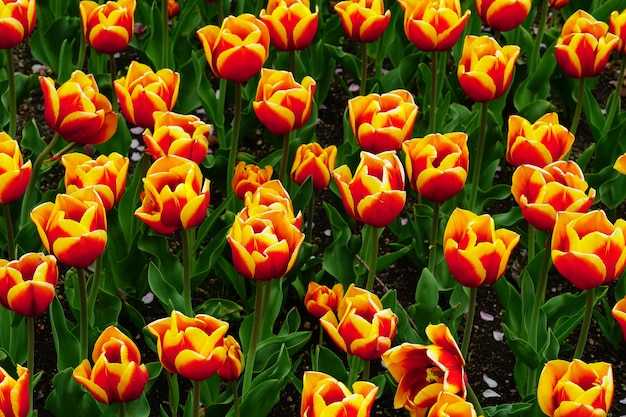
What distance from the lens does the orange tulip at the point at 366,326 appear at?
221cm

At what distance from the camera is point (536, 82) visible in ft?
12.9

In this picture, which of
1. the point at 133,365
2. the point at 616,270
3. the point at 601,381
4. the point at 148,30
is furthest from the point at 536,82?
the point at 133,365

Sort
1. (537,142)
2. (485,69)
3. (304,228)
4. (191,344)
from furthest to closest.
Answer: (304,228) < (485,69) < (537,142) < (191,344)

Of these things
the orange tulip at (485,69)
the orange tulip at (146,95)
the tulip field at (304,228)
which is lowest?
the tulip field at (304,228)

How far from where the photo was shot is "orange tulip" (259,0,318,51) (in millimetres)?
3105

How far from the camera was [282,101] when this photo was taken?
271 centimetres

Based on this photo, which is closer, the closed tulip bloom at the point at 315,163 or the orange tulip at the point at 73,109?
the orange tulip at the point at 73,109

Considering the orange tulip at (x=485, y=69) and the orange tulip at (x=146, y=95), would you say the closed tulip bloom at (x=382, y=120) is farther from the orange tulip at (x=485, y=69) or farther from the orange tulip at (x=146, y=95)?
the orange tulip at (x=146, y=95)

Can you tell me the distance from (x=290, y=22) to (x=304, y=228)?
68 cm

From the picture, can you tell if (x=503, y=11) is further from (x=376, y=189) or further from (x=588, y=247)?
(x=588, y=247)

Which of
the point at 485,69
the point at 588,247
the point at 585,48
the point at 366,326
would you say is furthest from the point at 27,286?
the point at 585,48

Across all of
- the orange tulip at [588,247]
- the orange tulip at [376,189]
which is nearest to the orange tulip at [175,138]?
the orange tulip at [376,189]

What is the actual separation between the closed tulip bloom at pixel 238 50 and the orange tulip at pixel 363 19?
17.3 inches

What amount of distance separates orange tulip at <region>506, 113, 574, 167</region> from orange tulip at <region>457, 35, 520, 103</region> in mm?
179
